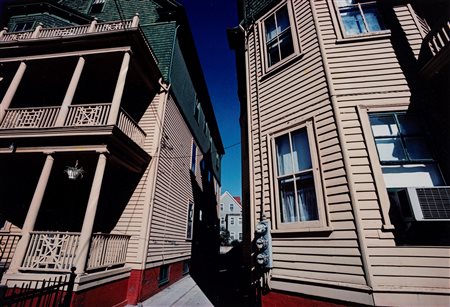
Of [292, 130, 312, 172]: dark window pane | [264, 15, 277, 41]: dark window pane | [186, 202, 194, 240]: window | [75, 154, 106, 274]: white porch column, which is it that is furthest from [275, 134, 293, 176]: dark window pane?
[186, 202, 194, 240]: window

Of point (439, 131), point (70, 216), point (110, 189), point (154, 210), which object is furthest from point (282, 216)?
point (70, 216)

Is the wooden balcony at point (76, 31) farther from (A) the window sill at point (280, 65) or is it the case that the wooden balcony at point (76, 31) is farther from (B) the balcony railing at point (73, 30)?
(A) the window sill at point (280, 65)

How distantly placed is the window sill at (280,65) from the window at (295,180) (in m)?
2.02

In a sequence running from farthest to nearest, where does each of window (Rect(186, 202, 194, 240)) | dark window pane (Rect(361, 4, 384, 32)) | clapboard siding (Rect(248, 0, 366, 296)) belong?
window (Rect(186, 202, 194, 240)), dark window pane (Rect(361, 4, 384, 32)), clapboard siding (Rect(248, 0, 366, 296))

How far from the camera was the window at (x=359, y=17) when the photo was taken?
16.8 ft

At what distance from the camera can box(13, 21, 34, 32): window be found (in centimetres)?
1201

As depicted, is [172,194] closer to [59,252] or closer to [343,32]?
[59,252]

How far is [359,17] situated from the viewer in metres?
5.31

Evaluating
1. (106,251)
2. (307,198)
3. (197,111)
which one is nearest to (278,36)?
(307,198)

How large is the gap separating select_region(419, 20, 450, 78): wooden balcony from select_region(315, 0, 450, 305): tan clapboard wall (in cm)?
36

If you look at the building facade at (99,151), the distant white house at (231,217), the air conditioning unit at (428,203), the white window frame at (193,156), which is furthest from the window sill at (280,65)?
the distant white house at (231,217)

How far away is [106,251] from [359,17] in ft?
29.7

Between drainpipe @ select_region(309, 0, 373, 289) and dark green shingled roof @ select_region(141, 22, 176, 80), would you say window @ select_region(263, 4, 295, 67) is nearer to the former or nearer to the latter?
drainpipe @ select_region(309, 0, 373, 289)

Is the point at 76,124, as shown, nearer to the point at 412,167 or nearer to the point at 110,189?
the point at 110,189
